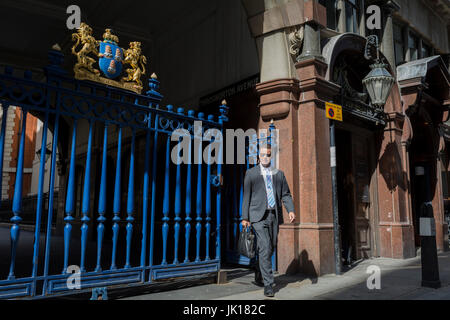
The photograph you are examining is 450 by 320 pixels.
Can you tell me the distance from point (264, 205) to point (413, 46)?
36.3 feet

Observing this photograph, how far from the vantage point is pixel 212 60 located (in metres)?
10.2

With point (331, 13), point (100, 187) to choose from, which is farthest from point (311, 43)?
point (100, 187)

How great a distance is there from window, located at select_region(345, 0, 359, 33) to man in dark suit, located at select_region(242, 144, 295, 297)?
629cm

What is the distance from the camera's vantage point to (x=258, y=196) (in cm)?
552

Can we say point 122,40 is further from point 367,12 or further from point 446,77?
point 446,77

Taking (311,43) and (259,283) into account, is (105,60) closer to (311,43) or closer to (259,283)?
(259,283)

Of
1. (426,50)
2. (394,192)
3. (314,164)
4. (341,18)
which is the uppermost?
(426,50)

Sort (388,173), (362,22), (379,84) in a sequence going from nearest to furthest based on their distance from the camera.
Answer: (379,84) → (388,173) → (362,22)

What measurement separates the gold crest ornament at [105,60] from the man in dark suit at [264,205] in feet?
7.07

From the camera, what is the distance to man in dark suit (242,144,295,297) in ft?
17.6

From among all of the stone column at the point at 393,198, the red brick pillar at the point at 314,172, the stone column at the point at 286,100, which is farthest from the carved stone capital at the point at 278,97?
the stone column at the point at 393,198

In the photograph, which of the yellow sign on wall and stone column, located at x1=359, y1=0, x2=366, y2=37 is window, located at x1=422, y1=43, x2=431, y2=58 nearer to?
stone column, located at x1=359, y1=0, x2=366, y2=37

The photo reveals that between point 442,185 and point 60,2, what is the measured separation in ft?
45.7

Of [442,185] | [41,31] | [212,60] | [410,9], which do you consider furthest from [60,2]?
[442,185]
